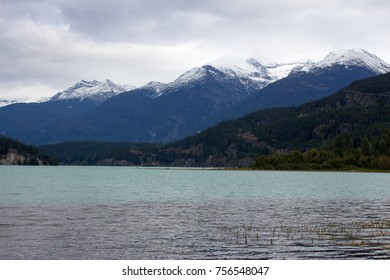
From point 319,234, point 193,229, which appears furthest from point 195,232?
point 319,234

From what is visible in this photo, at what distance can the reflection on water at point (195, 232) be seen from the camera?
5259 cm

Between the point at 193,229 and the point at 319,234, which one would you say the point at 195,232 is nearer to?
the point at 193,229

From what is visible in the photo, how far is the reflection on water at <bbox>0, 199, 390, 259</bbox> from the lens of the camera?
5259cm

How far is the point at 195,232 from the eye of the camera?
65312 millimetres

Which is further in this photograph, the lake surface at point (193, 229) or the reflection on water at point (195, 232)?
the lake surface at point (193, 229)

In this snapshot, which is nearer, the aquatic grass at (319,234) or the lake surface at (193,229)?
the lake surface at (193,229)

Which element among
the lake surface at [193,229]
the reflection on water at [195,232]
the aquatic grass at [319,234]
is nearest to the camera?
the reflection on water at [195,232]

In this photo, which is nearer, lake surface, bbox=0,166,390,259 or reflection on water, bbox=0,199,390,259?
reflection on water, bbox=0,199,390,259

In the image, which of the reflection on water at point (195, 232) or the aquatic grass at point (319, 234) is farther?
the aquatic grass at point (319, 234)

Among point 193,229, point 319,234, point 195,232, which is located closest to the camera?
point 319,234

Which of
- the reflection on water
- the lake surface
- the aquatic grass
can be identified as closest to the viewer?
the reflection on water

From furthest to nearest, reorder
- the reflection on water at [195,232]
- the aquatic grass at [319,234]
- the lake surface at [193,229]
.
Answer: the aquatic grass at [319,234] < the lake surface at [193,229] < the reflection on water at [195,232]

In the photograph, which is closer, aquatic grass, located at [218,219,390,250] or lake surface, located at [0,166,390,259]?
lake surface, located at [0,166,390,259]

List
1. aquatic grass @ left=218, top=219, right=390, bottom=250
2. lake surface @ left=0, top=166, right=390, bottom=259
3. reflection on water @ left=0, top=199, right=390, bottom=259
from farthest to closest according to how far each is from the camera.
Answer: aquatic grass @ left=218, top=219, right=390, bottom=250 < lake surface @ left=0, top=166, right=390, bottom=259 < reflection on water @ left=0, top=199, right=390, bottom=259
